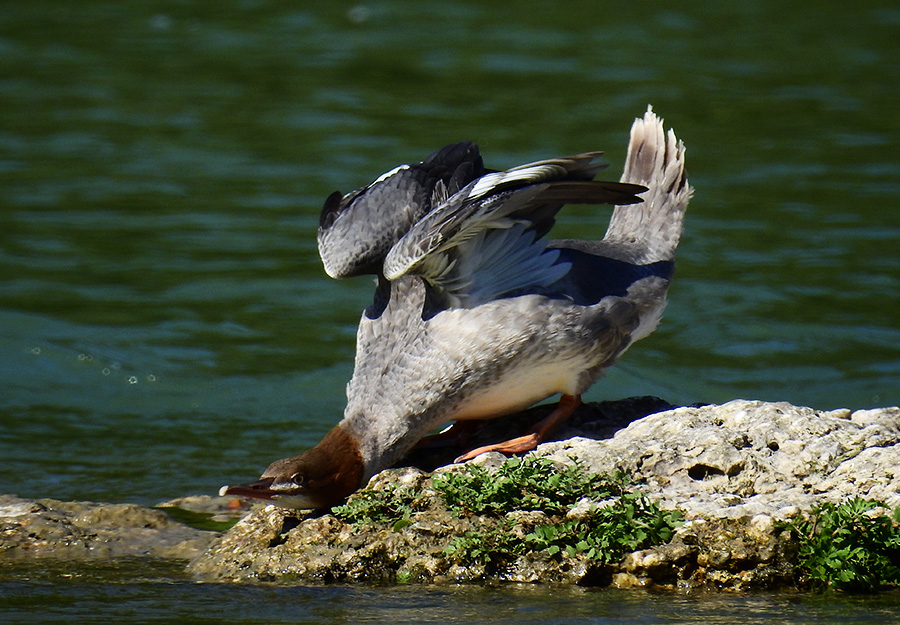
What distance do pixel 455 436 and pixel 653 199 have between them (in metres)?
1.65

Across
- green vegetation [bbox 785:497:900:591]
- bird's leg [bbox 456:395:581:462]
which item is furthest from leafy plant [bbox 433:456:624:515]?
green vegetation [bbox 785:497:900:591]

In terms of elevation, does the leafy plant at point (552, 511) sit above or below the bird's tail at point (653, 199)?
below

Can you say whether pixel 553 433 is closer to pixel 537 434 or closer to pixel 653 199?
pixel 537 434

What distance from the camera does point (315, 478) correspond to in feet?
17.3

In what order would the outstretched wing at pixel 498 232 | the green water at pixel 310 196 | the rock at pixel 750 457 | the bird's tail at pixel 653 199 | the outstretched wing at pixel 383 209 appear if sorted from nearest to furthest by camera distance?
the rock at pixel 750 457, the outstretched wing at pixel 498 232, the outstretched wing at pixel 383 209, the bird's tail at pixel 653 199, the green water at pixel 310 196

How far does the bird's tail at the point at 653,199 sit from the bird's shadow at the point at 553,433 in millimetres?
816

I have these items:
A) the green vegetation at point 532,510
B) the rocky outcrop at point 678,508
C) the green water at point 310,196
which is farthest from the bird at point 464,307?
the green water at point 310,196

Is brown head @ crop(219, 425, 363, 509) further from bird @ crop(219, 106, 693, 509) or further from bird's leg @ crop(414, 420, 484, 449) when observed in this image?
bird's leg @ crop(414, 420, 484, 449)

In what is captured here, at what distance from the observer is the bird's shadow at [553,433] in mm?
5805

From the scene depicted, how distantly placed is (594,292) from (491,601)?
1873mm

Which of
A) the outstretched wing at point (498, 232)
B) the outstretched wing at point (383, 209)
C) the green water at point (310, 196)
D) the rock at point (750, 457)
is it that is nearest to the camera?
the rock at point (750, 457)

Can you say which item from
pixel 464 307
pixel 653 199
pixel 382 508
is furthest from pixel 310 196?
pixel 382 508

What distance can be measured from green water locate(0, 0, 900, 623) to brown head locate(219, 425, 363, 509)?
46 centimetres

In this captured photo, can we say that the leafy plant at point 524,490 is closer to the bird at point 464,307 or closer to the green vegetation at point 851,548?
the bird at point 464,307
